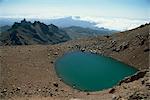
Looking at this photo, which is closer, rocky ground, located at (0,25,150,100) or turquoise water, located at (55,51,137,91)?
rocky ground, located at (0,25,150,100)

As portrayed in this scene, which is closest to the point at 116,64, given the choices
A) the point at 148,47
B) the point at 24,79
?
the point at 148,47

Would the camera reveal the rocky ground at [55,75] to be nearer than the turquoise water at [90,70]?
Yes

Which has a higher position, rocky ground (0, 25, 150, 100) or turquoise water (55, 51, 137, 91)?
rocky ground (0, 25, 150, 100)

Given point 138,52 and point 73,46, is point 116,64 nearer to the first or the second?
point 138,52

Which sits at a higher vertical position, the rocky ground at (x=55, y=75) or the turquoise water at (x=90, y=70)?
the rocky ground at (x=55, y=75)
